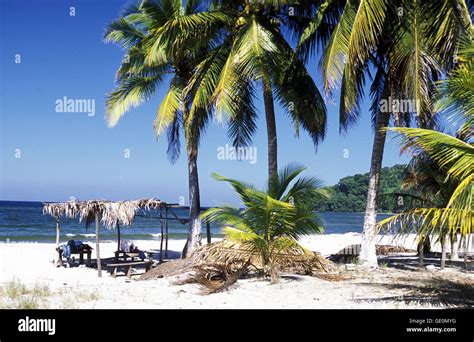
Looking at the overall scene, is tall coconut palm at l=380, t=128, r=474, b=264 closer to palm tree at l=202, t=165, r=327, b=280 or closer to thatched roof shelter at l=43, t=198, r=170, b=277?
palm tree at l=202, t=165, r=327, b=280

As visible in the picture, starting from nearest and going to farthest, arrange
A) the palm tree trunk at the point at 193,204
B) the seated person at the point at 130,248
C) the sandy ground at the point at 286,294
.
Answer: the sandy ground at the point at 286,294, the palm tree trunk at the point at 193,204, the seated person at the point at 130,248

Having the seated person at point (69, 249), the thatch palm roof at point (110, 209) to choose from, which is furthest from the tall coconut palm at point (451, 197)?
the seated person at point (69, 249)

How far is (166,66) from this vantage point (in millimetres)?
17766

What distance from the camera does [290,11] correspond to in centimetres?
1484

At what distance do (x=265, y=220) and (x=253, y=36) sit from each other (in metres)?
4.96

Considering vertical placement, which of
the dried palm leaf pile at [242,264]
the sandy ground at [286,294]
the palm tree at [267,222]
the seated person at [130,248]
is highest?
the palm tree at [267,222]

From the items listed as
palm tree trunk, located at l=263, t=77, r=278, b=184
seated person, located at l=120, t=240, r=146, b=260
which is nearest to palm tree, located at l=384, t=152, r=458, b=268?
palm tree trunk, located at l=263, t=77, r=278, b=184

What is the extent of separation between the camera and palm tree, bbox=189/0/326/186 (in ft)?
43.7

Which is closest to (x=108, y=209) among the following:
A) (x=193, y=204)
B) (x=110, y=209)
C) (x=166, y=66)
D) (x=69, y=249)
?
(x=110, y=209)

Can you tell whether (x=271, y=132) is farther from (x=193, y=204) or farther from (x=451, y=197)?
(x=451, y=197)

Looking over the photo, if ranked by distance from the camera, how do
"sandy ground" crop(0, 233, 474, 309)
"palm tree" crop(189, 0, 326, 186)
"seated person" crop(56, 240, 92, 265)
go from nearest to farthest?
"sandy ground" crop(0, 233, 474, 309) < "palm tree" crop(189, 0, 326, 186) < "seated person" crop(56, 240, 92, 265)

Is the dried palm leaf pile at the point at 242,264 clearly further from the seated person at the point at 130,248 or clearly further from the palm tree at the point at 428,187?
the seated person at the point at 130,248

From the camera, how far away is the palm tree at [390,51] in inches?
448

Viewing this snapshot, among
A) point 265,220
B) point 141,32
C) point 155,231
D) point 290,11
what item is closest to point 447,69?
point 290,11
